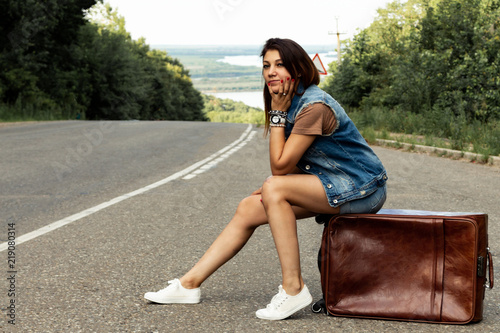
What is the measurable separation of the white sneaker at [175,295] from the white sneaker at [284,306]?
18.6 inches

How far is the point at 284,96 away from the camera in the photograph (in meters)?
3.76

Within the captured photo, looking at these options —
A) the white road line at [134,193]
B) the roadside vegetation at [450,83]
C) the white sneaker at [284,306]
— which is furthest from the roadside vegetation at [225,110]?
the white sneaker at [284,306]

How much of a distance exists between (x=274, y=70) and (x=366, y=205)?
94cm

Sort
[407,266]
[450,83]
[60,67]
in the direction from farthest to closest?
[60,67] → [450,83] → [407,266]

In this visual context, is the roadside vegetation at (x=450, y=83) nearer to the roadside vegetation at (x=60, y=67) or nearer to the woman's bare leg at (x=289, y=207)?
the woman's bare leg at (x=289, y=207)

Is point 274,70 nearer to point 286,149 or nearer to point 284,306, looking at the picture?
point 286,149

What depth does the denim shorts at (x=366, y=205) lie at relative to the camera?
3773 mm

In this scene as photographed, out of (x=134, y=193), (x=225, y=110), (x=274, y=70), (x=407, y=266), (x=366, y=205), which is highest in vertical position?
(x=274, y=70)

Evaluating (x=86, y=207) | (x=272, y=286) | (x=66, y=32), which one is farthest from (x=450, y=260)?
(x=66, y=32)

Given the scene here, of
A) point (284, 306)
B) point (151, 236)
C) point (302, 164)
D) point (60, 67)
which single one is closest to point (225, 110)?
point (60, 67)

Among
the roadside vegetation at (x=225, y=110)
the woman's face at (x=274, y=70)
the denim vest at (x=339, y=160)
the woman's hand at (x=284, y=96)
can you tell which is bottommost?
the roadside vegetation at (x=225, y=110)

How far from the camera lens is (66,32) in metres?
41.9

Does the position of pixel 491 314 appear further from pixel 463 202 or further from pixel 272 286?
pixel 463 202

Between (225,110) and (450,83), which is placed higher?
(450,83)
